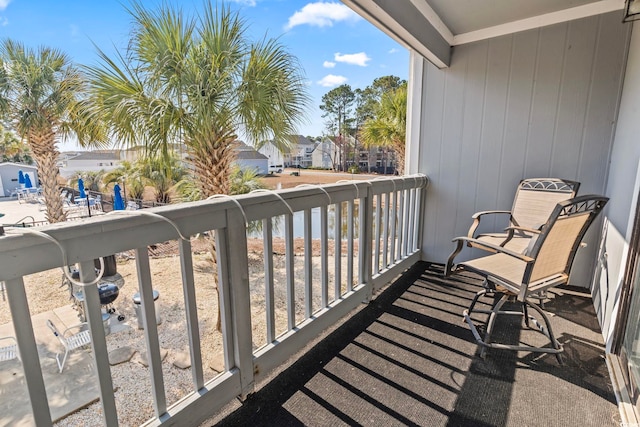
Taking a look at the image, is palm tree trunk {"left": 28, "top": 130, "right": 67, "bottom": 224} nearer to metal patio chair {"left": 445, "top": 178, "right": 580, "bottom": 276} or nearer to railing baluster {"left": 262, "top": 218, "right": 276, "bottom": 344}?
railing baluster {"left": 262, "top": 218, "right": 276, "bottom": 344}

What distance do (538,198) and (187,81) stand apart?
341 cm

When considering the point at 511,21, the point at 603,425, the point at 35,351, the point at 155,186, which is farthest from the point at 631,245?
the point at 155,186

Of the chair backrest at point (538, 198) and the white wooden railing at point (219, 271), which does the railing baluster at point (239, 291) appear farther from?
the chair backrest at point (538, 198)

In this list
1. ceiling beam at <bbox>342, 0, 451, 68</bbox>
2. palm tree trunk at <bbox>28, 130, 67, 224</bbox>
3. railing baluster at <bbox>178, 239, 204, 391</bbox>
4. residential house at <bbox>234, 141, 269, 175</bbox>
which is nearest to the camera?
railing baluster at <bbox>178, 239, 204, 391</bbox>

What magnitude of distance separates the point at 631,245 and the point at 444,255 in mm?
1771

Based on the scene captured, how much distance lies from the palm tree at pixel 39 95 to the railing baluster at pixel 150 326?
599cm

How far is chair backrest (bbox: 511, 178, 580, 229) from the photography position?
8.39 feet

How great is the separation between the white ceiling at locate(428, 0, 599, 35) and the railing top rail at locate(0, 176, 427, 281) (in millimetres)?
2011

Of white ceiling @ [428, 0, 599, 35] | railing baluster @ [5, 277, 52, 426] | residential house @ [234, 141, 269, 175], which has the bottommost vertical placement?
railing baluster @ [5, 277, 52, 426]

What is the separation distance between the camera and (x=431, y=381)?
1.59 meters

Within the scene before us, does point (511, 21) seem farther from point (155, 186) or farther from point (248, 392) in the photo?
point (155, 186)

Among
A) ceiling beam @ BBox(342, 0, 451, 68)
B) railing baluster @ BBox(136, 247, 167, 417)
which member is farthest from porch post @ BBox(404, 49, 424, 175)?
railing baluster @ BBox(136, 247, 167, 417)

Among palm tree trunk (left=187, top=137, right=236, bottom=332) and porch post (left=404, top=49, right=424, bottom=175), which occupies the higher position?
porch post (left=404, top=49, right=424, bottom=175)

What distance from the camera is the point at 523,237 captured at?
107 inches
